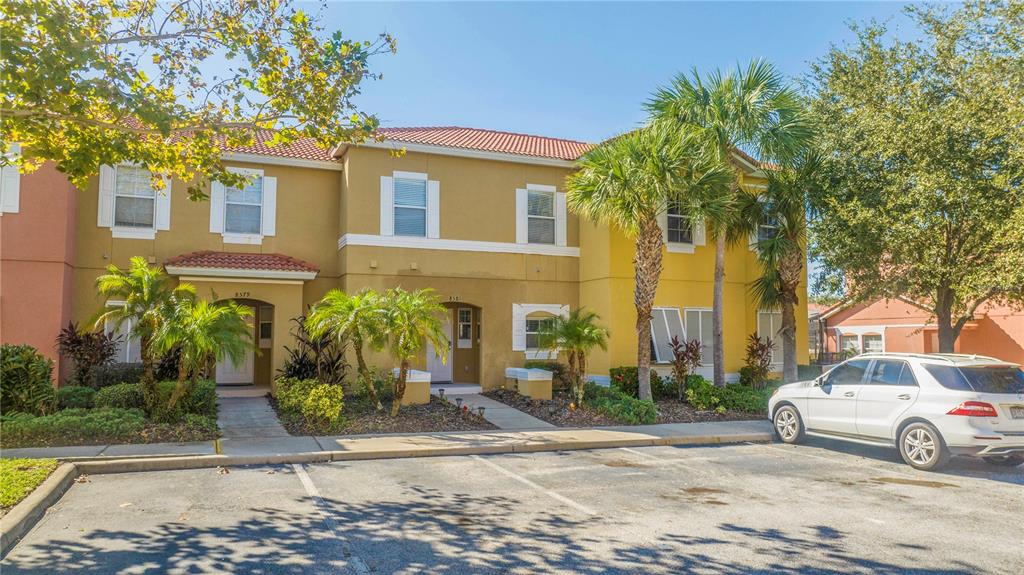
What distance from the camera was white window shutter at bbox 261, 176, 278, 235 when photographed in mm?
16766

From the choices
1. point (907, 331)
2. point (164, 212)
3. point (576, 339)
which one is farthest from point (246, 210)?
point (907, 331)

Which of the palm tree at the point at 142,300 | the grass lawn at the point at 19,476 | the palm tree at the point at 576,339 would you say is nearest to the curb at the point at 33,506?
the grass lawn at the point at 19,476

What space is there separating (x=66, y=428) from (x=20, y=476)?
2786 millimetres

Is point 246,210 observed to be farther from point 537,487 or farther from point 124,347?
point 537,487

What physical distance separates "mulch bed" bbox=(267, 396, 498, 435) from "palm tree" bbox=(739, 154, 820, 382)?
27.6 ft

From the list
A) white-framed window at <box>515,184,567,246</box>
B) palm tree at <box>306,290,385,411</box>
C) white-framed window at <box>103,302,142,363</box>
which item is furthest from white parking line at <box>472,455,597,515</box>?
white-framed window at <box>103,302,142,363</box>

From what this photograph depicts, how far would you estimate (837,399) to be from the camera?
10.8m

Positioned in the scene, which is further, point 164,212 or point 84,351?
point 164,212

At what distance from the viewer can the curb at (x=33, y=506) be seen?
5.66 m

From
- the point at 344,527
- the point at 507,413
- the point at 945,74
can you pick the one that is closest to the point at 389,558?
the point at 344,527

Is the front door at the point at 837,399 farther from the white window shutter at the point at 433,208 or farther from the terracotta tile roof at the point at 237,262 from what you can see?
the terracotta tile roof at the point at 237,262

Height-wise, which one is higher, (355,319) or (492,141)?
(492,141)

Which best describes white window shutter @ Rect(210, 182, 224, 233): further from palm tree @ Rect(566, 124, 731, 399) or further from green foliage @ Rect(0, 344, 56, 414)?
palm tree @ Rect(566, 124, 731, 399)

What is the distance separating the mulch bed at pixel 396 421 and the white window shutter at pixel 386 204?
4684 mm
